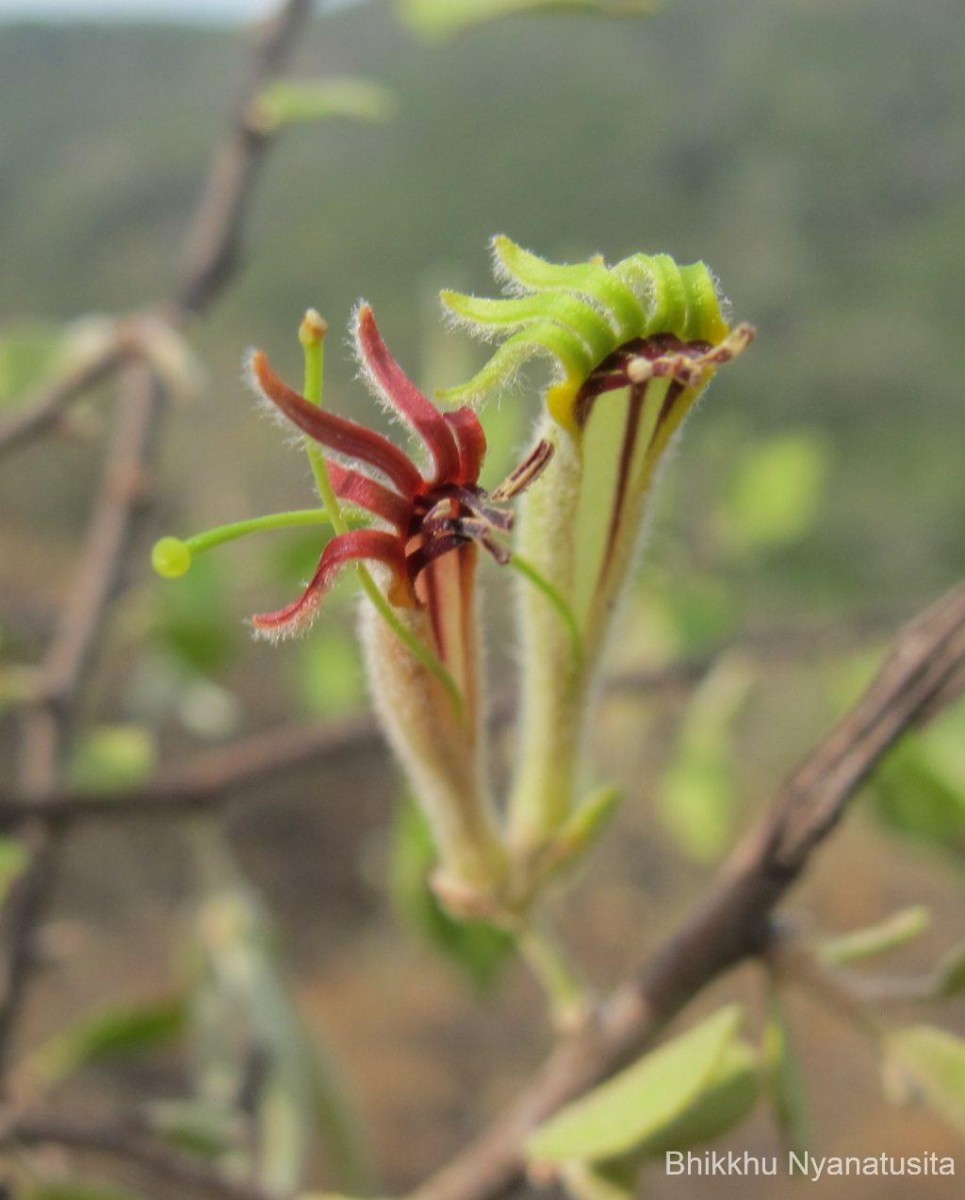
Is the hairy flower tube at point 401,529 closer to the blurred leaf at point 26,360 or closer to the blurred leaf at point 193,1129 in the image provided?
the blurred leaf at point 193,1129

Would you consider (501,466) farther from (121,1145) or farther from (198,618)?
(121,1145)

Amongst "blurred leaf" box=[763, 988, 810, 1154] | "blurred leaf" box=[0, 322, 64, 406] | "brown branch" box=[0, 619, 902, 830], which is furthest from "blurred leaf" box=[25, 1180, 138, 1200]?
"blurred leaf" box=[0, 322, 64, 406]

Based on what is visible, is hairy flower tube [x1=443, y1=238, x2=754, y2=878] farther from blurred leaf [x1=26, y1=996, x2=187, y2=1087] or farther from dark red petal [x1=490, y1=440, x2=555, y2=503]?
blurred leaf [x1=26, y1=996, x2=187, y2=1087]

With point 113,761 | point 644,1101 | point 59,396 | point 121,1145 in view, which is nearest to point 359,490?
point 644,1101

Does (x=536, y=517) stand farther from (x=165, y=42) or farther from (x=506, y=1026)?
(x=165, y=42)

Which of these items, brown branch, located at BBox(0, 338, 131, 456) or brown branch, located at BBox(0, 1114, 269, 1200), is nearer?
brown branch, located at BBox(0, 1114, 269, 1200)
